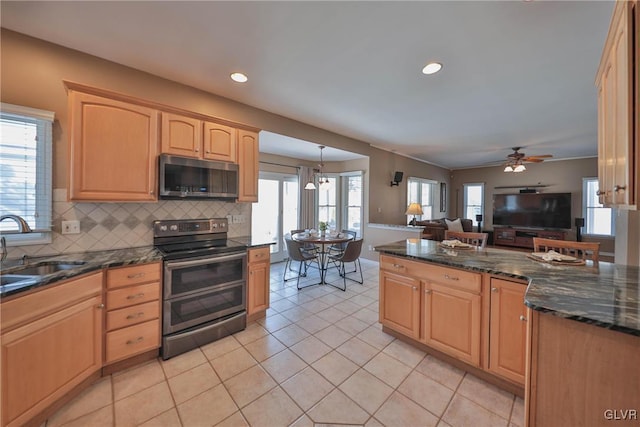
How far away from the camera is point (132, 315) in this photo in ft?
6.54

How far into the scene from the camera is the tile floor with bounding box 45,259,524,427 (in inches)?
62.1

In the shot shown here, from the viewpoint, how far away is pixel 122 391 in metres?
1.79

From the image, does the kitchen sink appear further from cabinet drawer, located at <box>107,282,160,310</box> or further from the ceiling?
the ceiling

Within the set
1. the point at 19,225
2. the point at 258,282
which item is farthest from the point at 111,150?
the point at 258,282

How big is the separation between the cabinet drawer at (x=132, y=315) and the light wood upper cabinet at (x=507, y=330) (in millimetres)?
2719

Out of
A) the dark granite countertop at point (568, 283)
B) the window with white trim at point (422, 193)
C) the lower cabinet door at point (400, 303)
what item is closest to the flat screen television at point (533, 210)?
the window with white trim at point (422, 193)

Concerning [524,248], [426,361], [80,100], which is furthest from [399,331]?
[524,248]

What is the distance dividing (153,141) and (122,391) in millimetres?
2040

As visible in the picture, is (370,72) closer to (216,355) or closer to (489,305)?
(489,305)

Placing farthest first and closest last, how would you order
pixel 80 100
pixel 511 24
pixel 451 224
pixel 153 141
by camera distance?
1. pixel 451 224
2. pixel 153 141
3. pixel 80 100
4. pixel 511 24

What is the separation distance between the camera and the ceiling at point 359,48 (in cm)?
165

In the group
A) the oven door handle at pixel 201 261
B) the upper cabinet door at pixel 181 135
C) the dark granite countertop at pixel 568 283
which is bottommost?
the oven door handle at pixel 201 261

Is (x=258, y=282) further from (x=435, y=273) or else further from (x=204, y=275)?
(x=435, y=273)

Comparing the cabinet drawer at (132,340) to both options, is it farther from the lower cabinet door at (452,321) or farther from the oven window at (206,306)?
the lower cabinet door at (452,321)
